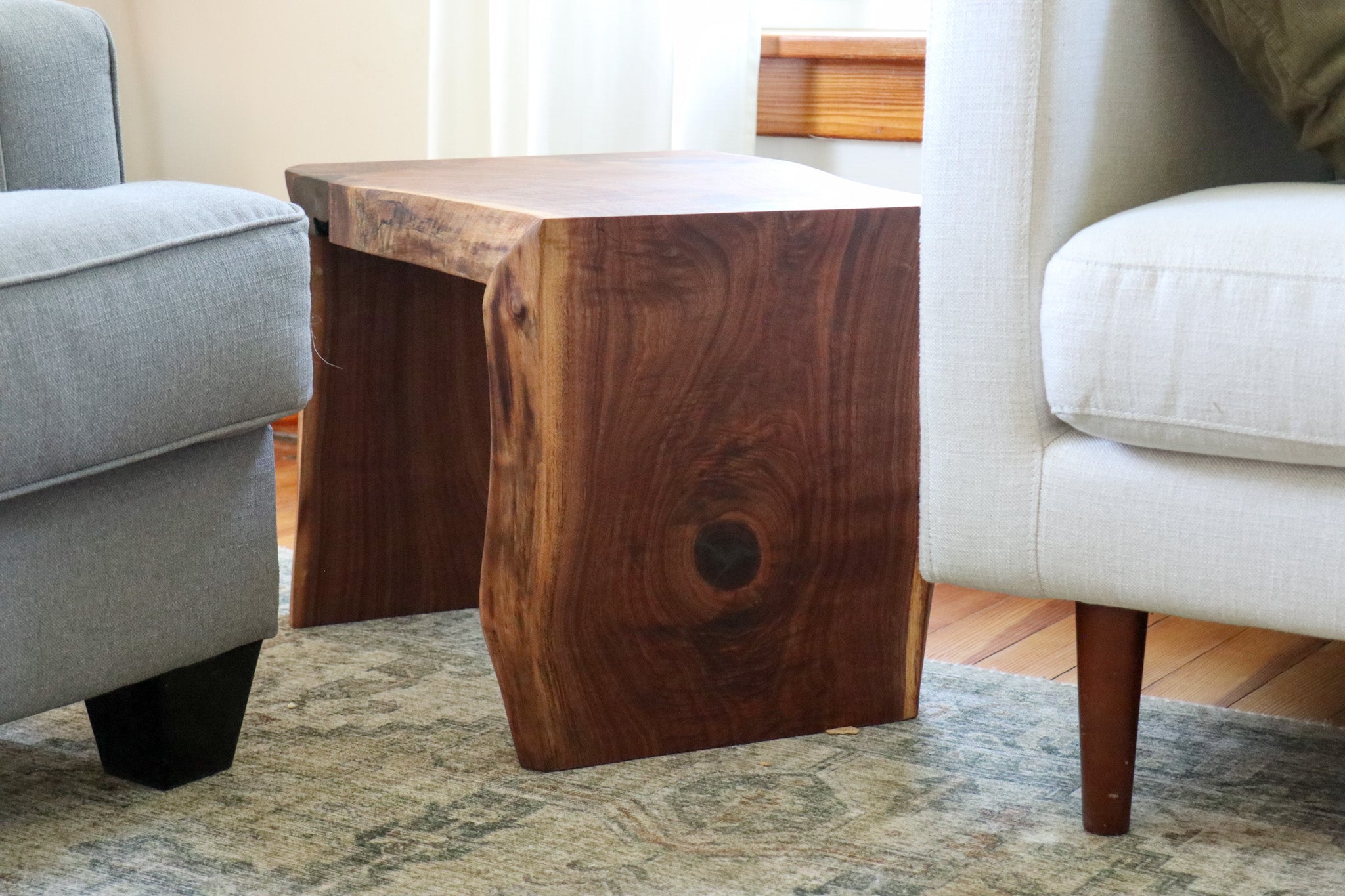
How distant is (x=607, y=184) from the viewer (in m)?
1.21

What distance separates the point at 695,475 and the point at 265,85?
1.52 metres

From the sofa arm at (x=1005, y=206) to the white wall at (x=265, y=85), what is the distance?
1.36 m

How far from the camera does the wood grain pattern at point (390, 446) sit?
4.62ft

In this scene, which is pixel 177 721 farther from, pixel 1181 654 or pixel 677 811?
pixel 1181 654

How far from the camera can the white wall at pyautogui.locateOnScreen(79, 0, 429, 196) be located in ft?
7.23

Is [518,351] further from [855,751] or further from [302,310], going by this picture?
[855,751]

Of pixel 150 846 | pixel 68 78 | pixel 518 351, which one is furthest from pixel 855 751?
pixel 68 78

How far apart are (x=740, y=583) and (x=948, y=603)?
0.52 m

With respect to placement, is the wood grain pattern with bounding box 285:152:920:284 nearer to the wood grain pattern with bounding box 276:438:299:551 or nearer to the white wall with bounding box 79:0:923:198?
the wood grain pattern with bounding box 276:438:299:551

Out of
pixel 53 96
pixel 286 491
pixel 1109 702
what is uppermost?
pixel 53 96

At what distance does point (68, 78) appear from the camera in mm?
1150

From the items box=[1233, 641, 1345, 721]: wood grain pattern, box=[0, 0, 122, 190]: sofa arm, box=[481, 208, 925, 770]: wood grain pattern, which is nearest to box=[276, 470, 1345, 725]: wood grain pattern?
box=[1233, 641, 1345, 721]: wood grain pattern

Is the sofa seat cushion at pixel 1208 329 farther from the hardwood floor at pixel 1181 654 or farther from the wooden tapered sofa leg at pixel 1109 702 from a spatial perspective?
the hardwood floor at pixel 1181 654

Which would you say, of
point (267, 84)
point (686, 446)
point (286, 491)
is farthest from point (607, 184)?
point (267, 84)
